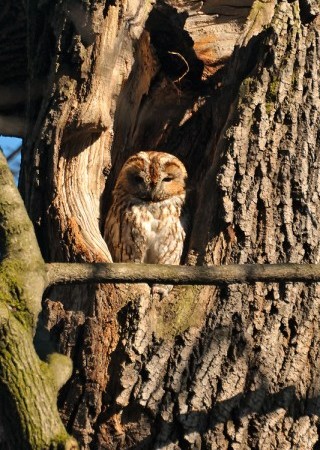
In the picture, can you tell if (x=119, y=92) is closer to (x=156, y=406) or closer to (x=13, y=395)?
(x=156, y=406)

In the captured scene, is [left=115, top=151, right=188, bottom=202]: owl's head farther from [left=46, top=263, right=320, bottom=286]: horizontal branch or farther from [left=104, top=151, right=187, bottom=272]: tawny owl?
[left=46, top=263, right=320, bottom=286]: horizontal branch

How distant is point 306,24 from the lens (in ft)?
13.2

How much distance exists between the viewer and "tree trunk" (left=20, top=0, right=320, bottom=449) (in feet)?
10.6

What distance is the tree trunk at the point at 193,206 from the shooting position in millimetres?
3246

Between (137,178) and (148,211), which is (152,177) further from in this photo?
(148,211)

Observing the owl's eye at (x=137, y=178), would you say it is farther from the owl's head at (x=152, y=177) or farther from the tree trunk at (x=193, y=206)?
the tree trunk at (x=193, y=206)

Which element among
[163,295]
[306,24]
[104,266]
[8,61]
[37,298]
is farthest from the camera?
[8,61]

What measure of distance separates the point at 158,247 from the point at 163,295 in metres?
1.19

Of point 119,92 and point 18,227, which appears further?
point 119,92

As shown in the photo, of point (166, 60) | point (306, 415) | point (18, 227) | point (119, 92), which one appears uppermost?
point (166, 60)

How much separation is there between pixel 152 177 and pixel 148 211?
0.19 meters

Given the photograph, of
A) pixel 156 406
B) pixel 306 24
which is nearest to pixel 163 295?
pixel 156 406

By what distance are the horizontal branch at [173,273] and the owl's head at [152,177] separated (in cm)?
197

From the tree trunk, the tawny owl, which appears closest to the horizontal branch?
the tree trunk
